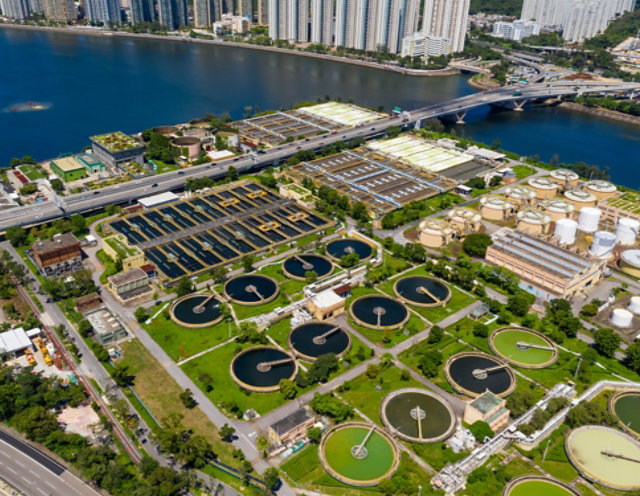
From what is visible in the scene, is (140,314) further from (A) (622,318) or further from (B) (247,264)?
(A) (622,318)

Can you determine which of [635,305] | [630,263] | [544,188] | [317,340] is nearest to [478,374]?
[317,340]

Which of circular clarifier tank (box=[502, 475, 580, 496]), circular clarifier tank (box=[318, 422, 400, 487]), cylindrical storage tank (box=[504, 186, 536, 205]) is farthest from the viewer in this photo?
cylindrical storage tank (box=[504, 186, 536, 205])

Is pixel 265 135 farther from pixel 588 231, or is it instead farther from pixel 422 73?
pixel 422 73

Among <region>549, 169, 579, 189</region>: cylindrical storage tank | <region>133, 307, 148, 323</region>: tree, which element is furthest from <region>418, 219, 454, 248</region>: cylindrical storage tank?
<region>133, 307, 148, 323</region>: tree

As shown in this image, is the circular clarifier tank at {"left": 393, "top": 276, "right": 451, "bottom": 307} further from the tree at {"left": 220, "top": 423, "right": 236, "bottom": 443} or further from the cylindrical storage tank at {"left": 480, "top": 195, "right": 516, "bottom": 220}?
the tree at {"left": 220, "top": 423, "right": 236, "bottom": 443}

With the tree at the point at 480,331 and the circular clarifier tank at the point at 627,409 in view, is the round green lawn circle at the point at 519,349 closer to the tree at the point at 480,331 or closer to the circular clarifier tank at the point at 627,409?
the tree at the point at 480,331

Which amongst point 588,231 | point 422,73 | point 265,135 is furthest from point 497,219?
point 422,73
